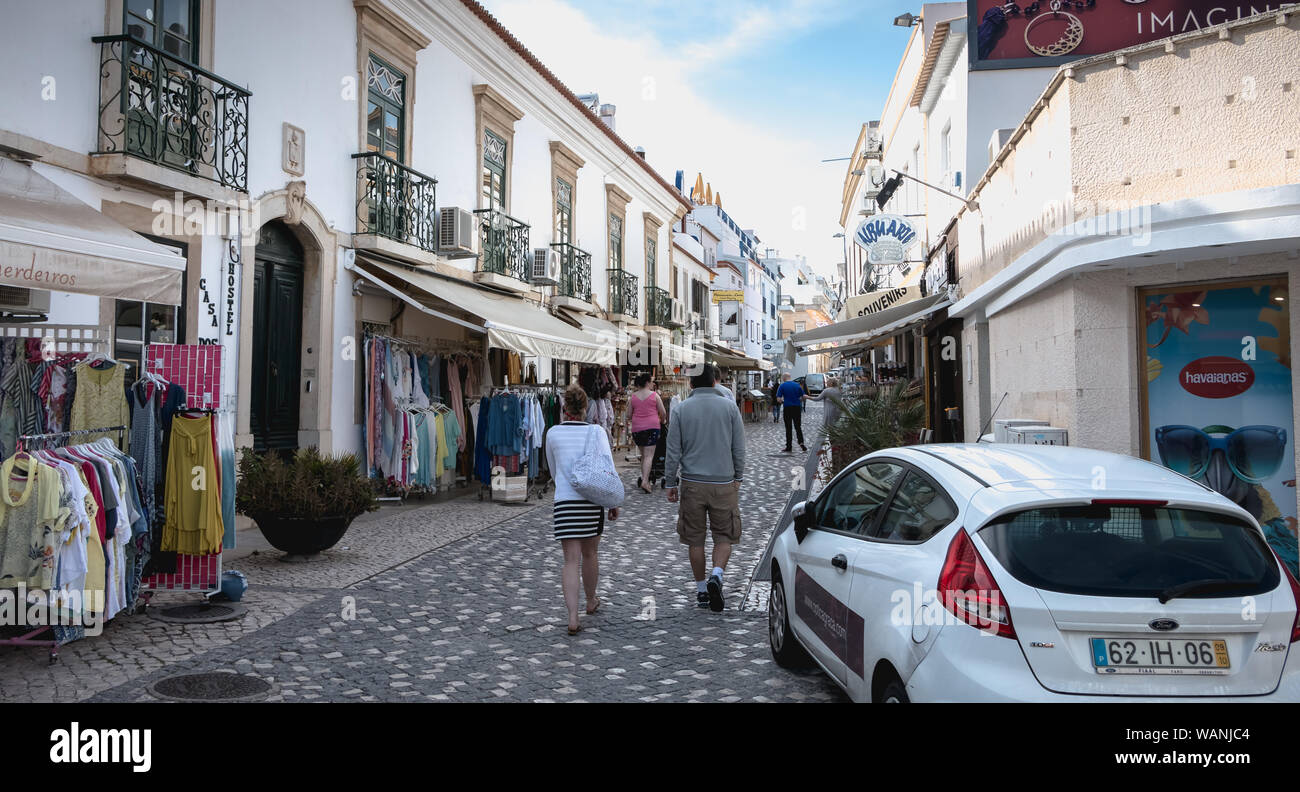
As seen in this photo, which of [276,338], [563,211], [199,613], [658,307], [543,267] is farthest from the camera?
[658,307]

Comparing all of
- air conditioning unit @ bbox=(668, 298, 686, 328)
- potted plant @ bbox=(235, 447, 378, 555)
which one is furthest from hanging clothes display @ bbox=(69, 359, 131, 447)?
air conditioning unit @ bbox=(668, 298, 686, 328)

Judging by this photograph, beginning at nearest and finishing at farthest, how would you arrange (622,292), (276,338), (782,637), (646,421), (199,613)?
(782,637) → (199,613) → (276,338) → (646,421) → (622,292)

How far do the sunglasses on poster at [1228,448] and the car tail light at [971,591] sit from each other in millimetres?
4579

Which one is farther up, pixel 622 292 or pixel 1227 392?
pixel 622 292

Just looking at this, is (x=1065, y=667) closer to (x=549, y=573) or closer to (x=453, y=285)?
(x=549, y=573)

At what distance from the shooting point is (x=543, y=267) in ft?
55.1

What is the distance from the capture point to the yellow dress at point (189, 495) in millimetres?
6074

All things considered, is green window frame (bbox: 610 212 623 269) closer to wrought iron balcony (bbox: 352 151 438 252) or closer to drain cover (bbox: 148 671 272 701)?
wrought iron balcony (bbox: 352 151 438 252)

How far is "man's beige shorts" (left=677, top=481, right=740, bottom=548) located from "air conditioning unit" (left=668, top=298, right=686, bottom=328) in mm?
22109

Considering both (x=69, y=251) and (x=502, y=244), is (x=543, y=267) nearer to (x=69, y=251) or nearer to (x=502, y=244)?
(x=502, y=244)

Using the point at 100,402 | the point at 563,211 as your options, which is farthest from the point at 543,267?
the point at 100,402

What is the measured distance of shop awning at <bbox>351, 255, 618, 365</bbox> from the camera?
11695mm

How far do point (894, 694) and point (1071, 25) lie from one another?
11.2 metres

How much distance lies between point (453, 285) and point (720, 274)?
113 feet
